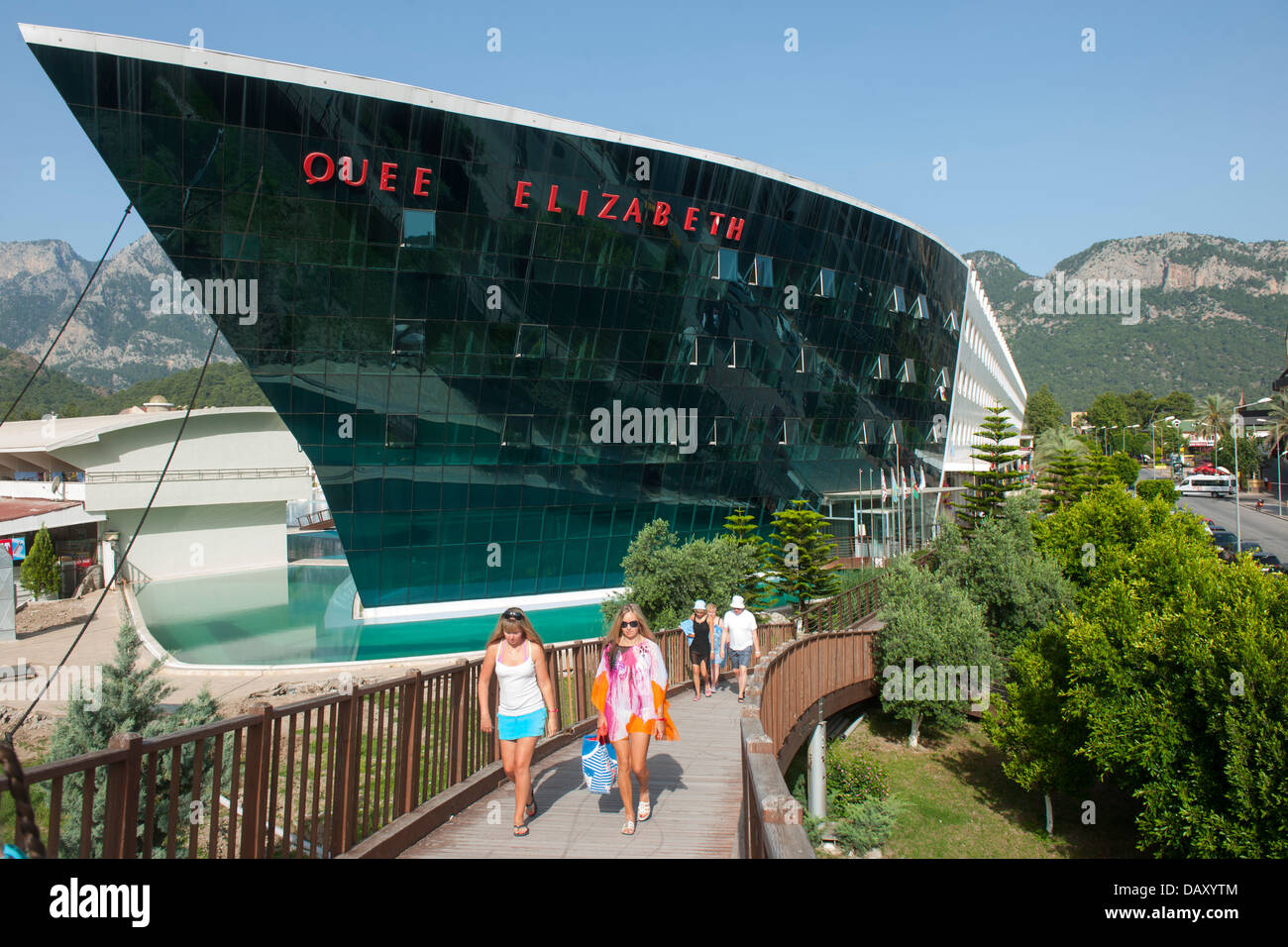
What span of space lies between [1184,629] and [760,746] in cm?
1129

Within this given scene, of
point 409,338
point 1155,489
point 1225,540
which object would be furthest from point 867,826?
point 1155,489

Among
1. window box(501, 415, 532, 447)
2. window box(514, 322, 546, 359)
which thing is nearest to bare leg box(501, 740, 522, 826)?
window box(514, 322, 546, 359)

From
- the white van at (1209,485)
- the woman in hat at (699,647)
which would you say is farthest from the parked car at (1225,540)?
the woman in hat at (699,647)

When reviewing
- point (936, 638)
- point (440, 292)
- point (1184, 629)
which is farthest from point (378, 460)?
point (1184, 629)

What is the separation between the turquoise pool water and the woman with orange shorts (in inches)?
671

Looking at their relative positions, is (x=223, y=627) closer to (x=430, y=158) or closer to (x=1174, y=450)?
(x=430, y=158)

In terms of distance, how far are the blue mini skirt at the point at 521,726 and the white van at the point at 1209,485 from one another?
79.0 metres

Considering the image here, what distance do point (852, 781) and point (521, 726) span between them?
15.2 metres

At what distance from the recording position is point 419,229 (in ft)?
73.9

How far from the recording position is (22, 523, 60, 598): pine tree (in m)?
32.0

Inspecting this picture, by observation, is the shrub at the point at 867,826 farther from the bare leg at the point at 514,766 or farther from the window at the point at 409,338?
the window at the point at 409,338

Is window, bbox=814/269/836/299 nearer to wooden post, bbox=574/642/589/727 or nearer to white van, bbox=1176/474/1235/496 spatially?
wooden post, bbox=574/642/589/727

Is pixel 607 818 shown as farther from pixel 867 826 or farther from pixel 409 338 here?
pixel 409 338

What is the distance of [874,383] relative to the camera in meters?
35.5
